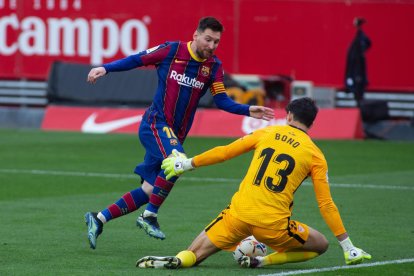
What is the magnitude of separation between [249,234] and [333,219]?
74 centimetres

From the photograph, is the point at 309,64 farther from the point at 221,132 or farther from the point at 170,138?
the point at 170,138

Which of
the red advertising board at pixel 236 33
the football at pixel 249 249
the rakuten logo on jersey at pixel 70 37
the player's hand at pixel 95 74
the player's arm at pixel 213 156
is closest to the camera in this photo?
the player's arm at pixel 213 156

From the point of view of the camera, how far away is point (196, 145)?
2316 cm

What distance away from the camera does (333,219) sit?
9430 mm

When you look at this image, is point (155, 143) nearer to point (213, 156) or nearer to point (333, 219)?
point (213, 156)

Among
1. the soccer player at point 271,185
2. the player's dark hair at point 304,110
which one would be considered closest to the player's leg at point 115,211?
the soccer player at point 271,185

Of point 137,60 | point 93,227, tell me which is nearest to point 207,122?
point 137,60

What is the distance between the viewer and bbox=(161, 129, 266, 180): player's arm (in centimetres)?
949

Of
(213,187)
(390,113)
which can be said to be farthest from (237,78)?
(213,187)

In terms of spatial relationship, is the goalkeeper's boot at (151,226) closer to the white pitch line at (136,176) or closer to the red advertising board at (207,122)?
the white pitch line at (136,176)

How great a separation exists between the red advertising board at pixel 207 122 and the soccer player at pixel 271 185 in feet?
48.1

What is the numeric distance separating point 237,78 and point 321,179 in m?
17.7

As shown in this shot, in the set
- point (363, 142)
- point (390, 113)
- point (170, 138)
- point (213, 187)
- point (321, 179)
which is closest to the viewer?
point (321, 179)

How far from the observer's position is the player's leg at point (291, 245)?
9.66m
